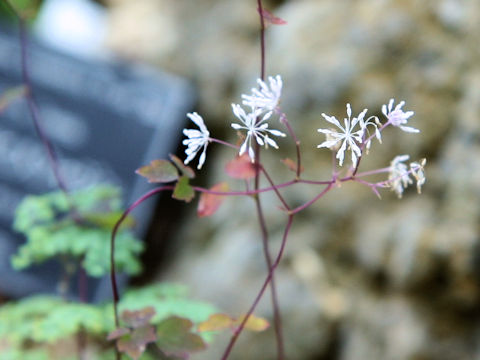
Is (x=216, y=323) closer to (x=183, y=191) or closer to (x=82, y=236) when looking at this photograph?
(x=183, y=191)

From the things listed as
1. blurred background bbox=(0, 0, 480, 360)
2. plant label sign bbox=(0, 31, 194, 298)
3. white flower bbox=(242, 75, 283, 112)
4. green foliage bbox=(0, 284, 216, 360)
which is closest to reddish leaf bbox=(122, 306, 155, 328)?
green foliage bbox=(0, 284, 216, 360)

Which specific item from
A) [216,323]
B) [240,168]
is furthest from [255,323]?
[240,168]

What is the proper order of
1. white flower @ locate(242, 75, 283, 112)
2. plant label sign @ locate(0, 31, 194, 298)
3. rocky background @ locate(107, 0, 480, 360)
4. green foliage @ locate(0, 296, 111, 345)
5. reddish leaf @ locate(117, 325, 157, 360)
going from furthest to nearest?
plant label sign @ locate(0, 31, 194, 298) < rocky background @ locate(107, 0, 480, 360) < green foliage @ locate(0, 296, 111, 345) < reddish leaf @ locate(117, 325, 157, 360) < white flower @ locate(242, 75, 283, 112)

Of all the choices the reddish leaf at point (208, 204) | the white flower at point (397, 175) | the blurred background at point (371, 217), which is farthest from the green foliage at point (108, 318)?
the blurred background at point (371, 217)

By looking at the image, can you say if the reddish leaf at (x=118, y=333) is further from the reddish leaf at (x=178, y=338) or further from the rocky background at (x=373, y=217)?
the rocky background at (x=373, y=217)

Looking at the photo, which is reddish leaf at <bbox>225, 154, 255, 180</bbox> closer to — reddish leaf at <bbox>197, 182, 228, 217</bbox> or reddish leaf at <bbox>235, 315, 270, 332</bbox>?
reddish leaf at <bbox>197, 182, 228, 217</bbox>

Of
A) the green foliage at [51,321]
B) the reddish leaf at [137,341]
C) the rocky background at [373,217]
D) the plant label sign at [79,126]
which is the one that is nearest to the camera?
Result: the reddish leaf at [137,341]
